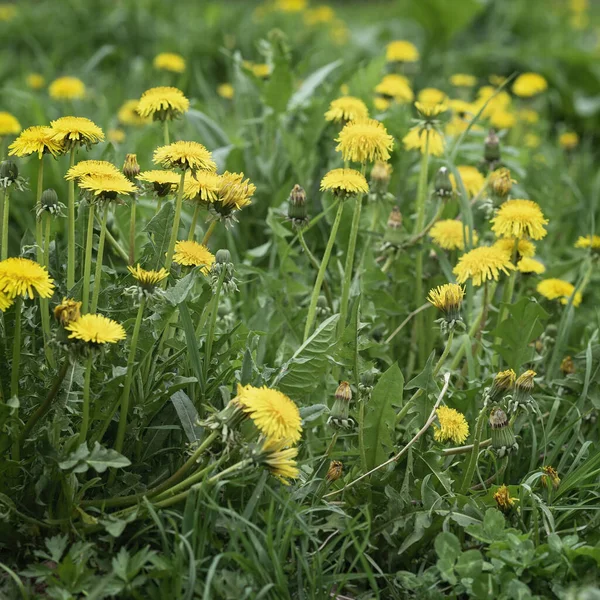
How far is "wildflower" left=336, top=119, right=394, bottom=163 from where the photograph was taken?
73.0 inches

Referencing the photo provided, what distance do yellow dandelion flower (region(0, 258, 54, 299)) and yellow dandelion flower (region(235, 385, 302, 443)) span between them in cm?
40

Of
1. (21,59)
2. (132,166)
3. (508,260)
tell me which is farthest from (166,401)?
(21,59)

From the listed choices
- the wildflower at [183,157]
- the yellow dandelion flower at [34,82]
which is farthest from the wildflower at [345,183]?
the yellow dandelion flower at [34,82]

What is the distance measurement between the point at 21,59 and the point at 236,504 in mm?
4372

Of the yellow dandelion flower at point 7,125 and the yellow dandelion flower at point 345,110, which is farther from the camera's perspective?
the yellow dandelion flower at point 7,125

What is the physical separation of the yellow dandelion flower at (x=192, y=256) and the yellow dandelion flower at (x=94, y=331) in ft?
1.01

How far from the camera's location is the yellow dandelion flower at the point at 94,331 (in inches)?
56.1

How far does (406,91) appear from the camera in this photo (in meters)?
3.33

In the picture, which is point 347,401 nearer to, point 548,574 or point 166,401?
point 166,401

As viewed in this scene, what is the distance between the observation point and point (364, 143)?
1854 mm

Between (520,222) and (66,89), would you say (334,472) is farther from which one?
(66,89)

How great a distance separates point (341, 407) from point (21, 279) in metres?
0.67

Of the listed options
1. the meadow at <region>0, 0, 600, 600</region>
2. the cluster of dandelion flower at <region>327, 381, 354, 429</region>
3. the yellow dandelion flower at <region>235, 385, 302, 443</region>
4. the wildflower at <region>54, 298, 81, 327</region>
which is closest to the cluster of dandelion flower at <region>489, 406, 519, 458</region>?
the meadow at <region>0, 0, 600, 600</region>

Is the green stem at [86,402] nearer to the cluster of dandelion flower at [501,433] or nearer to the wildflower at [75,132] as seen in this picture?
the wildflower at [75,132]
